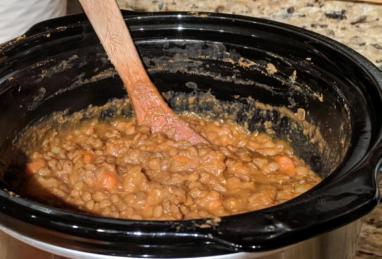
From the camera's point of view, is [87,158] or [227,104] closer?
[87,158]

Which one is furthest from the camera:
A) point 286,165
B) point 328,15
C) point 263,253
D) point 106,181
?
point 328,15

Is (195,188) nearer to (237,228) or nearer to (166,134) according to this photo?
(166,134)

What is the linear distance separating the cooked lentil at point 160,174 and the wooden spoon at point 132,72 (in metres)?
0.03

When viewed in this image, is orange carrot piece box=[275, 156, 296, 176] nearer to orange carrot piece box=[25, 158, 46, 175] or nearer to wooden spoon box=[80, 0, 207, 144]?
wooden spoon box=[80, 0, 207, 144]

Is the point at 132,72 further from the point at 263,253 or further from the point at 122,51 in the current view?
the point at 263,253

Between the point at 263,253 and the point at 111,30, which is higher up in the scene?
the point at 111,30

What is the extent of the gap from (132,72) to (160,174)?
21 centimetres

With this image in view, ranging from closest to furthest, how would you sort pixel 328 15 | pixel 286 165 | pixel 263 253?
A: pixel 263 253 < pixel 286 165 < pixel 328 15

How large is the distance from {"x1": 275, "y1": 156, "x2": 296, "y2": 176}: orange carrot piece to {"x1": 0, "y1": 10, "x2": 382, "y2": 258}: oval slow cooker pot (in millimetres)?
42

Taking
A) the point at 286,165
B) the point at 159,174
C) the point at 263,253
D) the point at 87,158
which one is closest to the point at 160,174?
the point at 159,174

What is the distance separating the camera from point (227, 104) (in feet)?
4.52

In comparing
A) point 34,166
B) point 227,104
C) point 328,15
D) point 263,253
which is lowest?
point 263,253

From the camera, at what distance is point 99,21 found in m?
1.20

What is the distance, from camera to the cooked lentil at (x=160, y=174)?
107 centimetres
